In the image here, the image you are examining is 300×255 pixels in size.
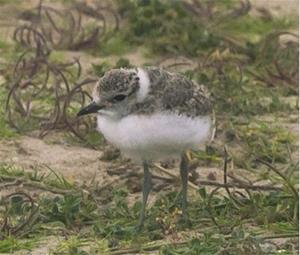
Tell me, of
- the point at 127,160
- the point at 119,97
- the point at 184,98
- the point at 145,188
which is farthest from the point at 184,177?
the point at 127,160

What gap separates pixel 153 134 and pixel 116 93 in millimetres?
327

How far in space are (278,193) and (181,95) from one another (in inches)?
37.7

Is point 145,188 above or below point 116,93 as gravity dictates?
below

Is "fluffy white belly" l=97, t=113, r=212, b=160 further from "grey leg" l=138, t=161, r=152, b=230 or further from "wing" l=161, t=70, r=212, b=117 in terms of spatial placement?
"grey leg" l=138, t=161, r=152, b=230

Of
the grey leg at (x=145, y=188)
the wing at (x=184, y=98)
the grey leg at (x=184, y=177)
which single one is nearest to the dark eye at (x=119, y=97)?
the wing at (x=184, y=98)

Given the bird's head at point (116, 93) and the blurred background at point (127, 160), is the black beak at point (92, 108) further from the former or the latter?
the blurred background at point (127, 160)

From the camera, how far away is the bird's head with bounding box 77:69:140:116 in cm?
601

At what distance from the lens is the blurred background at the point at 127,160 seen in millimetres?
6203

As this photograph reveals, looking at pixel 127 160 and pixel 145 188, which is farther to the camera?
pixel 127 160

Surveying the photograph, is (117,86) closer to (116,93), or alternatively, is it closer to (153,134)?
(116,93)

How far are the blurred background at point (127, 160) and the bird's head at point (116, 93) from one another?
59 centimetres

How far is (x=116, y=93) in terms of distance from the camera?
6.03 meters

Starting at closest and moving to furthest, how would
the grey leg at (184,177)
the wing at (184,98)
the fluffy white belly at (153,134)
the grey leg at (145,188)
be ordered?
the fluffy white belly at (153,134)
the wing at (184,98)
the grey leg at (145,188)
the grey leg at (184,177)

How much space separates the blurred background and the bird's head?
592 millimetres
